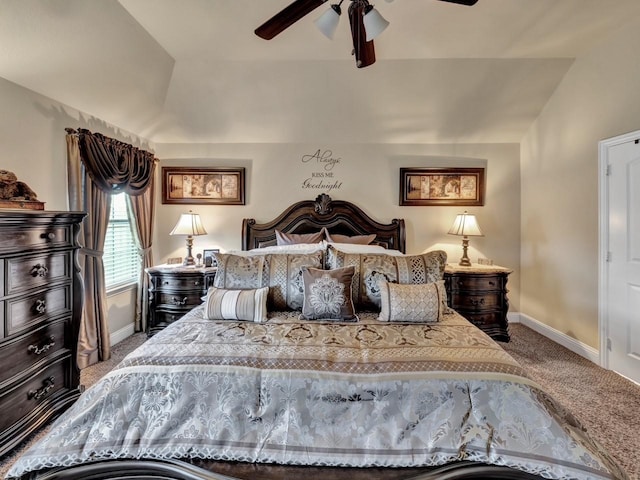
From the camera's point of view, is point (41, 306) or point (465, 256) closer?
point (41, 306)

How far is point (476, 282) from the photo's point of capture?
3.71 metres

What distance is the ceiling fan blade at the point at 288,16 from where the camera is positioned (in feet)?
5.55

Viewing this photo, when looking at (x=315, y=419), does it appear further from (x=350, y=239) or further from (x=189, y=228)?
(x=189, y=228)

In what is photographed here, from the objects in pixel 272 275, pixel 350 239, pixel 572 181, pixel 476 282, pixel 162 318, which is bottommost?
pixel 162 318

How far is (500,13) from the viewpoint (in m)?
2.63

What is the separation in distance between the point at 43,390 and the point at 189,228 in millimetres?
2050

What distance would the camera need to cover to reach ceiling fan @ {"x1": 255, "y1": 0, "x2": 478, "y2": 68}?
1713mm

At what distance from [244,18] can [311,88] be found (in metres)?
1.12

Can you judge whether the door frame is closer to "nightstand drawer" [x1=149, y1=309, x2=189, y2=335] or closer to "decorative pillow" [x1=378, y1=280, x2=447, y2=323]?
"decorative pillow" [x1=378, y1=280, x2=447, y2=323]

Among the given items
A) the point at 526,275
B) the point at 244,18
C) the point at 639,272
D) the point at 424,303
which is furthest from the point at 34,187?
the point at 526,275

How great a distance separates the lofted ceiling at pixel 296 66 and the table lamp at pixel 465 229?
1073mm

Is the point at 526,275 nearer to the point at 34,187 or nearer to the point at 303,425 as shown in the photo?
the point at 303,425

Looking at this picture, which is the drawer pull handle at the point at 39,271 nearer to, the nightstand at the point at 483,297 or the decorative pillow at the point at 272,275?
the decorative pillow at the point at 272,275

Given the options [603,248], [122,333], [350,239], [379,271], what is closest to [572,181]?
[603,248]
